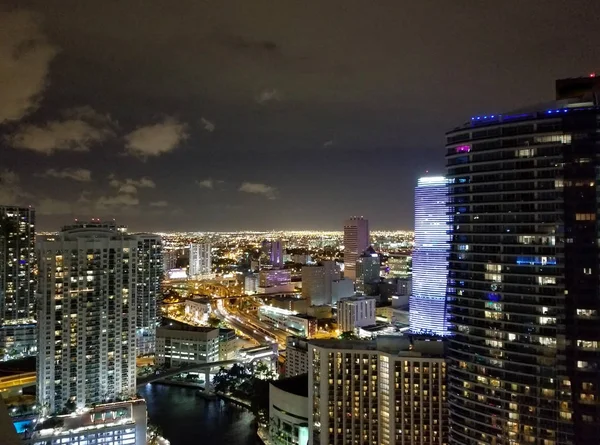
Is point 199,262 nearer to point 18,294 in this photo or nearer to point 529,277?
point 18,294

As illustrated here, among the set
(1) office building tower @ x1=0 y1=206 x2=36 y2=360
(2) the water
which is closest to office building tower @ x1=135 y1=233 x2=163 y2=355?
(2) the water

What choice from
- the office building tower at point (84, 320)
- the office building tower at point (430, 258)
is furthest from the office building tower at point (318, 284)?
the office building tower at point (84, 320)

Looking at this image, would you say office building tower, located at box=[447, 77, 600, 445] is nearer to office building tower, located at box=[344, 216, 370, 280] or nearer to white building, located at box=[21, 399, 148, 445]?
white building, located at box=[21, 399, 148, 445]

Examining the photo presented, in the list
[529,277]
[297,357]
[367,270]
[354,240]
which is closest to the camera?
[529,277]

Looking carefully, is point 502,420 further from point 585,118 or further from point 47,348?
point 47,348

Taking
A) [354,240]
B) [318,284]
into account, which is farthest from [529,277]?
[354,240]

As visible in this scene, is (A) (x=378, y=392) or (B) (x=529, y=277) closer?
(B) (x=529, y=277)

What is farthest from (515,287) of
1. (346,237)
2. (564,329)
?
(346,237)

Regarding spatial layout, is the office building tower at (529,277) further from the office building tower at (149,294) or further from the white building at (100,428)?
the office building tower at (149,294)
